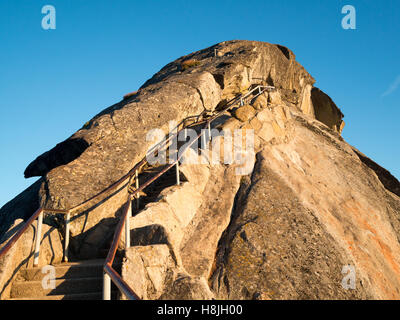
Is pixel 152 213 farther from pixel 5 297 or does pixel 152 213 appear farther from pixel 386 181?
pixel 386 181

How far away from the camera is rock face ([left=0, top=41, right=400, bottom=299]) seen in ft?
22.1

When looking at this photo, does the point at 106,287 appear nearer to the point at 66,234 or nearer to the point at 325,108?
the point at 66,234

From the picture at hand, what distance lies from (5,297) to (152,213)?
10.4ft

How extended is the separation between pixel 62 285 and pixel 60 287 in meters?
0.05

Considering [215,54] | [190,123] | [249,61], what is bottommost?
[190,123]

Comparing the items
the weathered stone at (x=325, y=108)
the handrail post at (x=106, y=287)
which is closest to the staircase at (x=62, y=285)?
the handrail post at (x=106, y=287)

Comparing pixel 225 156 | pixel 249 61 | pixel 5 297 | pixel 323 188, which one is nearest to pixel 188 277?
pixel 5 297

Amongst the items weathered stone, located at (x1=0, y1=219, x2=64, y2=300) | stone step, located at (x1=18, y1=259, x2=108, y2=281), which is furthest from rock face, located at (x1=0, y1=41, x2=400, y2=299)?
stone step, located at (x1=18, y1=259, x2=108, y2=281)

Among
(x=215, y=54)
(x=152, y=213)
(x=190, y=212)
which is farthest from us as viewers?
(x=215, y=54)

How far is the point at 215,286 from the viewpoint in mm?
6801

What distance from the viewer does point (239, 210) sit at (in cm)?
880

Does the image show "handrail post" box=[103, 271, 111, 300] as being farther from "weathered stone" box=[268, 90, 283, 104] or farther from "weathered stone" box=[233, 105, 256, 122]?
"weathered stone" box=[268, 90, 283, 104]

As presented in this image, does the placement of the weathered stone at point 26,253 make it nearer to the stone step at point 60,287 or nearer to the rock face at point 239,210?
the stone step at point 60,287

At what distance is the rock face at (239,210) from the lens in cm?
673
